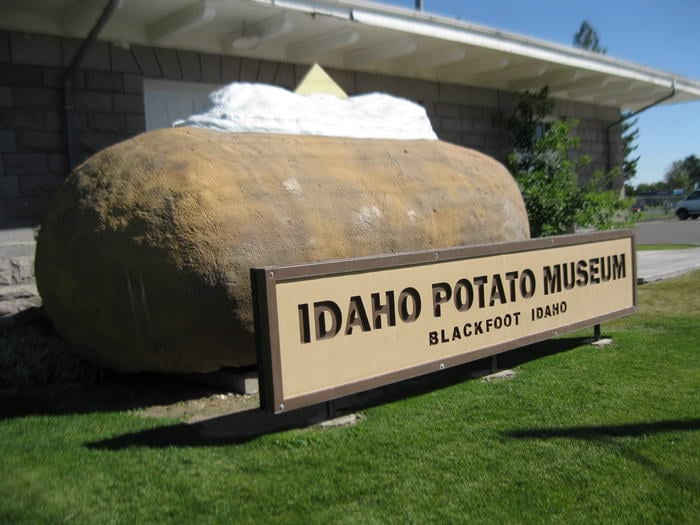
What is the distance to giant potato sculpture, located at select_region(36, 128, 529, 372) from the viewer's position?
432 cm

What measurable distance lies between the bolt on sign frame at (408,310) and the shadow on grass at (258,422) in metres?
0.41

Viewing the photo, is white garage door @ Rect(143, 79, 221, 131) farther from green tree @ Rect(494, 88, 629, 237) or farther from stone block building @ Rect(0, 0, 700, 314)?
green tree @ Rect(494, 88, 629, 237)

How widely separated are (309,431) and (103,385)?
188 cm

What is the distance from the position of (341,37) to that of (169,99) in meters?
2.18

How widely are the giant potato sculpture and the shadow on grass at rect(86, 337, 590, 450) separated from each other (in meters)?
0.46

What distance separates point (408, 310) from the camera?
442cm

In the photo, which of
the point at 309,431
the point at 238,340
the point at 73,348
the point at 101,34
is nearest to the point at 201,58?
the point at 101,34

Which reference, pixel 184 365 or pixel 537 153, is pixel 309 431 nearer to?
pixel 184 365

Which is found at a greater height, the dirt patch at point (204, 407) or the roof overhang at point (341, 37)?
the roof overhang at point (341, 37)

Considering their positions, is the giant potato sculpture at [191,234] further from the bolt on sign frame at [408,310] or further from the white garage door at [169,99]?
the white garage door at [169,99]

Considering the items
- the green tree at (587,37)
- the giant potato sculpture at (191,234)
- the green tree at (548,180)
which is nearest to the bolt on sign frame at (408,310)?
the giant potato sculpture at (191,234)

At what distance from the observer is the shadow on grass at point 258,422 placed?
393cm

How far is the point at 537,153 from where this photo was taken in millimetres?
11500

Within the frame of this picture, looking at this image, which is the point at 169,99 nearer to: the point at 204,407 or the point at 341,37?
the point at 341,37
